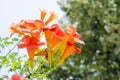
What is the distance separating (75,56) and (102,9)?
245 centimetres

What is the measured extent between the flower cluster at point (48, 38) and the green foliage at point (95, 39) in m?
11.3

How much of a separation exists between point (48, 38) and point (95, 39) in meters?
14.3

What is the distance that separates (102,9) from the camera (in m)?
14.8

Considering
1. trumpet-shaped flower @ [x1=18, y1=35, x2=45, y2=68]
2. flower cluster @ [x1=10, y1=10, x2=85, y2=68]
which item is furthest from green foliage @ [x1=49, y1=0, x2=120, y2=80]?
trumpet-shaped flower @ [x1=18, y1=35, x2=45, y2=68]

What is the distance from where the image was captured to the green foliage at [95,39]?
1408cm

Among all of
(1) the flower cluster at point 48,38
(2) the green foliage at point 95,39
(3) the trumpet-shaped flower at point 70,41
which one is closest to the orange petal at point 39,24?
(1) the flower cluster at point 48,38

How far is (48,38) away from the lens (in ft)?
5.28

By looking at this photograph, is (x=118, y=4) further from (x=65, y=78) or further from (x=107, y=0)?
Answer: (x=65, y=78)

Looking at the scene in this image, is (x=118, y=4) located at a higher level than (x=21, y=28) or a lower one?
lower

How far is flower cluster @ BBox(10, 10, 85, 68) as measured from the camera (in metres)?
1.54

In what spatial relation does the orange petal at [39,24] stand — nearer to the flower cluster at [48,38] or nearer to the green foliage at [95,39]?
the flower cluster at [48,38]

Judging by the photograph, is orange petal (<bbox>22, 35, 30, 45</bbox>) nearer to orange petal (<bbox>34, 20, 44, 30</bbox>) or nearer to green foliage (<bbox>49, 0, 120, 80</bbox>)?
orange petal (<bbox>34, 20, 44, 30</bbox>)

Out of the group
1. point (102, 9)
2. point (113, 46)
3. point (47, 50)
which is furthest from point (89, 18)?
point (47, 50)

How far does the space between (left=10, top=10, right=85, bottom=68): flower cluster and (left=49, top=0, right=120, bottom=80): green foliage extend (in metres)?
11.3
